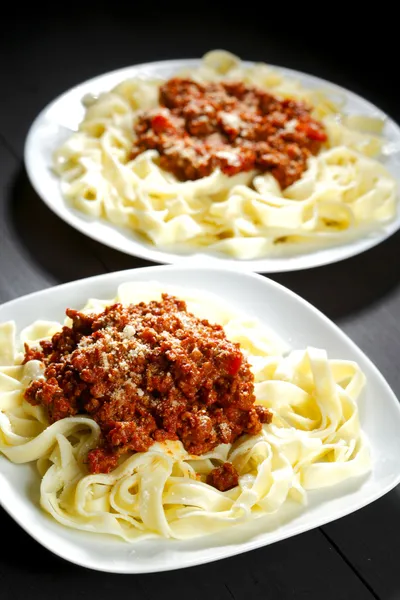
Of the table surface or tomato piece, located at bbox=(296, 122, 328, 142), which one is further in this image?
tomato piece, located at bbox=(296, 122, 328, 142)

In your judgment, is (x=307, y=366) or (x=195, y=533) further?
(x=307, y=366)

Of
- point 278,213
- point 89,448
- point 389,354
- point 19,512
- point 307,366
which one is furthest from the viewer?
point 278,213

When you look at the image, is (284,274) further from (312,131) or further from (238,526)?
(238,526)

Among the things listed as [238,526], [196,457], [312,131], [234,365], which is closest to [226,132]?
[312,131]

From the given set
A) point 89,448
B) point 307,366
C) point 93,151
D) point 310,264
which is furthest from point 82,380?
point 93,151

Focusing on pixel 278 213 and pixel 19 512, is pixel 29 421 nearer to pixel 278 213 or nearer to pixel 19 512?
pixel 19 512

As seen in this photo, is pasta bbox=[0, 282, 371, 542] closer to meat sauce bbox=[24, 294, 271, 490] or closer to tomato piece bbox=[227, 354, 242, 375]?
meat sauce bbox=[24, 294, 271, 490]

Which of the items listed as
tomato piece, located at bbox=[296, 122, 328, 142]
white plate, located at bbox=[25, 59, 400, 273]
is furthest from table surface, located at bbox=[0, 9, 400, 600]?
tomato piece, located at bbox=[296, 122, 328, 142]
